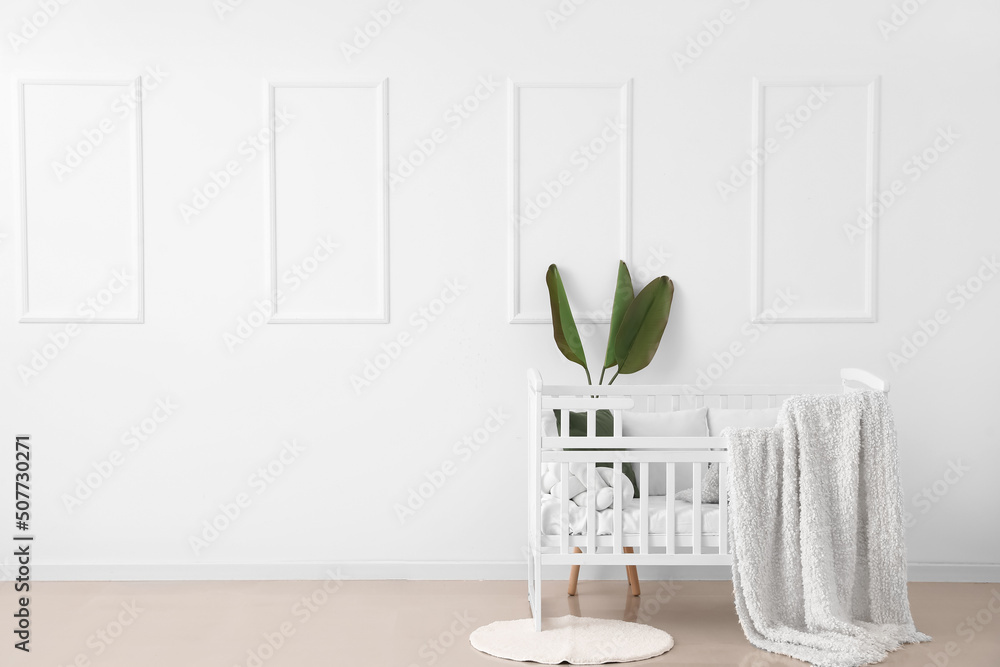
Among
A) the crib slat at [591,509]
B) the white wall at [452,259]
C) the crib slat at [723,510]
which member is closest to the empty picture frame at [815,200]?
the white wall at [452,259]

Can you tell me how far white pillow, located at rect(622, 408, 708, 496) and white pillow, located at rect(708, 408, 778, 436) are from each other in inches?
1.4

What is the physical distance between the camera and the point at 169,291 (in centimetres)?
303

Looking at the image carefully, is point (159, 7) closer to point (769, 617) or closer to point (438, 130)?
point (438, 130)

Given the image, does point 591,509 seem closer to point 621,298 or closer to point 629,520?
point 629,520

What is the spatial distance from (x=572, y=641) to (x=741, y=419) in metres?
0.93

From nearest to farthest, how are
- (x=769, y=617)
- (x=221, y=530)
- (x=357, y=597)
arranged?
1. (x=769, y=617)
2. (x=357, y=597)
3. (x=221, y=530)

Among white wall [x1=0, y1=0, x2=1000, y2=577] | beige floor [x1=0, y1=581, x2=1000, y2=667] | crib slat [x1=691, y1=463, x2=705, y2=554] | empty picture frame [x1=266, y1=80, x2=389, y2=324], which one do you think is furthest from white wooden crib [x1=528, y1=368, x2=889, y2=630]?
empty picture frame [x1=266, y1=80, x2=389, y2=324]

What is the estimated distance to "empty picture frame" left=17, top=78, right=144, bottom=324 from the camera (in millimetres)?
2982

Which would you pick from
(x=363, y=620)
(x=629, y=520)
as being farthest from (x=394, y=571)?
(x=629, y=520)

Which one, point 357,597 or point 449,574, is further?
point 449,574

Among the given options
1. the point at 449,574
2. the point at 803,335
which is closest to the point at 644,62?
the point at 803,335

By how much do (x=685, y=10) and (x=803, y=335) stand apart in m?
1.24

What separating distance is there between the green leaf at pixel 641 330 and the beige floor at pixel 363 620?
807 mm

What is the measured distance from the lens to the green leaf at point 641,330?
9.60 ft
